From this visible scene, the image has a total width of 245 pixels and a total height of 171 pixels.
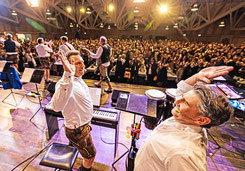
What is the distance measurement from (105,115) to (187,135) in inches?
57.8

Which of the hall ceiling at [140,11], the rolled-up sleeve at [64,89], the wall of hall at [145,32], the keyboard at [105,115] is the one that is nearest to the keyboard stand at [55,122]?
the keyboard at [105,115]

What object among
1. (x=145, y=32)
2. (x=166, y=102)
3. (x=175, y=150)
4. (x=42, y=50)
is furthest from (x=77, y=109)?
(x=145, y=32)

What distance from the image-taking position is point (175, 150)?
0.73 metres

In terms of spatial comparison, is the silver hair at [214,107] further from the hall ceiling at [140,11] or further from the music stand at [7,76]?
the hall ceiling at [140,11]

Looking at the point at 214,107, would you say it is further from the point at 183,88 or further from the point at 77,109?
the point at 77,109

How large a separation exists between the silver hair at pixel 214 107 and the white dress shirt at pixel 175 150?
0.39 feet

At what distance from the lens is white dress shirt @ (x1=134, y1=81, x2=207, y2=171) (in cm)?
69

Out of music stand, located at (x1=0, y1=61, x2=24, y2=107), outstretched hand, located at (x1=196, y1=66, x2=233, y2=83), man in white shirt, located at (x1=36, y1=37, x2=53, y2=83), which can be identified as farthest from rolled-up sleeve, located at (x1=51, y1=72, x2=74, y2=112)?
man in white shirt, located at (x1=36, y1=37, x2=53, y2=83)

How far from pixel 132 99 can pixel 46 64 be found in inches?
183

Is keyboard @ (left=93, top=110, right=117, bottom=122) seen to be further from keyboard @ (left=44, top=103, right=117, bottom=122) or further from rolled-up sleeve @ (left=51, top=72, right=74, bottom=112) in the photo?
rolled-up sleeve @ (left=51, top=72, right=74, bottom=112)

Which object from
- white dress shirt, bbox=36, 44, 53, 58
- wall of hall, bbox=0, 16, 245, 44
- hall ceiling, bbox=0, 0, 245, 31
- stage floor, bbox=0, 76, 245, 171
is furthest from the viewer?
wall of hall, bbox=0, 16, 245, 44

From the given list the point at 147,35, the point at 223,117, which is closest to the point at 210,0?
the point at 147,35

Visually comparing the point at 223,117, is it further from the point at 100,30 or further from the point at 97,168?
the point at 100,30

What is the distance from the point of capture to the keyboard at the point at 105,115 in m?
1.99
